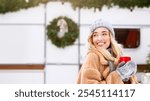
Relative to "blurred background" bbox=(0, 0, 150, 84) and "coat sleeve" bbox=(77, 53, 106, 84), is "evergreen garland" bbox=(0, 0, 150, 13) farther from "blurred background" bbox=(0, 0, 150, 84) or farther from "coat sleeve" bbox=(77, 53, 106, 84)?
"coat sleeve" bbox=(77, 53, 106, 84)

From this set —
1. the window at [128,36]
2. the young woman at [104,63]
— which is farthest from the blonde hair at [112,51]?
the window at [128,36]

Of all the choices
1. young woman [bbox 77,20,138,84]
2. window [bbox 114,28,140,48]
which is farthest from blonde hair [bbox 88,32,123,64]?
window [bbox 114,28,140,48]

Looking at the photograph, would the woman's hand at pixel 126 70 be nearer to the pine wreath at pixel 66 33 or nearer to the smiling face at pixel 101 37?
the smiling face at pixel 101 37

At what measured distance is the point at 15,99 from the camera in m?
1.65

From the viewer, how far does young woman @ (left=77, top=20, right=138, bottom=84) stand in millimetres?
1408

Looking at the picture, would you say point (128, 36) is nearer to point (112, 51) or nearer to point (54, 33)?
point (54, 33)

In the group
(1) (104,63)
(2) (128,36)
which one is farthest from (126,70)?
(2) (128,36)

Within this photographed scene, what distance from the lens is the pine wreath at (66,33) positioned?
227 centimetres

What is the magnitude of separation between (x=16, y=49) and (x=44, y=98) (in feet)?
2.44

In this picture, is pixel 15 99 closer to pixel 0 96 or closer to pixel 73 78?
pixel 0 96

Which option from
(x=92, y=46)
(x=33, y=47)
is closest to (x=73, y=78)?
(x=33, y=47)

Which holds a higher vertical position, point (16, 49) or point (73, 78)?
point (16, 49)

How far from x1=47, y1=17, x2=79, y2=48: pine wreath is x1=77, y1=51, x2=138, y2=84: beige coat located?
845 mm

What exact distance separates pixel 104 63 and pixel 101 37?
11cm
